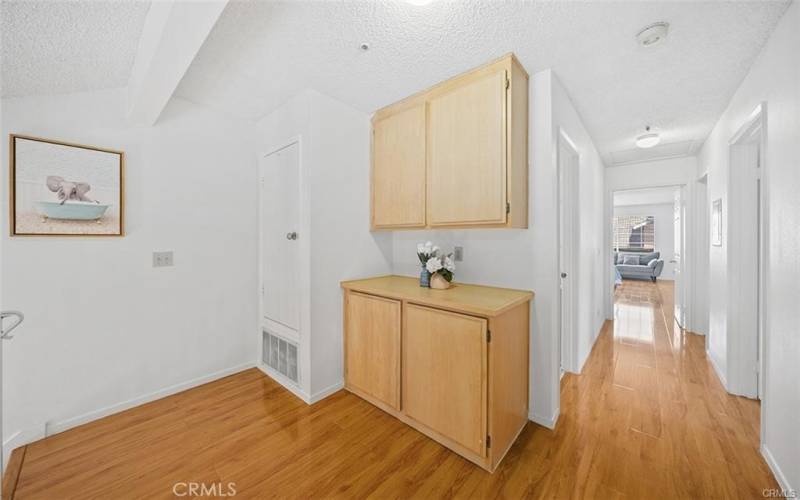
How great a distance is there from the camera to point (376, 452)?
1791 millimetres

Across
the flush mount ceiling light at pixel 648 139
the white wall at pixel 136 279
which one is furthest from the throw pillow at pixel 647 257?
the white wall at pixel 136 279

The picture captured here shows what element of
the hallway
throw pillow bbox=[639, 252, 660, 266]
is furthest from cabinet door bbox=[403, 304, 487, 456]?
throw pillow bbox=[639, 252, 660, 266]

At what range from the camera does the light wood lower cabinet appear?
164cm

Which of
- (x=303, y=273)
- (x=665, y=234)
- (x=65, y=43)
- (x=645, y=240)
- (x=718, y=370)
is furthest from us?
(x=645, y=240)

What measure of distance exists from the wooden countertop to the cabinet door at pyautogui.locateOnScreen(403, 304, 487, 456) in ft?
0.19

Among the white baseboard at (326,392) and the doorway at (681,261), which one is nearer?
the white baseboard at (326,392)

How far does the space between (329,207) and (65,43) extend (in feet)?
5.28

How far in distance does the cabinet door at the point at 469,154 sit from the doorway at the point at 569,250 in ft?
3.80

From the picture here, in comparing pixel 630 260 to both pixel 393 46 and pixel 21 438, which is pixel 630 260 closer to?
pixel 393 46

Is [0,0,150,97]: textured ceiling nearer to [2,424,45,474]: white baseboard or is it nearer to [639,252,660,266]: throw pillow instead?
[2,424,45,474]: white baseboard

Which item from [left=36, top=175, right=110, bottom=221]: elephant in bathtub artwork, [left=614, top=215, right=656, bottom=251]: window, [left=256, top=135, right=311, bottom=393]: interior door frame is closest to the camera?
[left=36, top=175, right=110, bottom=221]: elephant in bathtub artwork

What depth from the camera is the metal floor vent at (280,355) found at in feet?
8.16

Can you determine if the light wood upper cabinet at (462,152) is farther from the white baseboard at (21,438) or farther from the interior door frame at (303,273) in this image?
the white baseboard at (21,438)

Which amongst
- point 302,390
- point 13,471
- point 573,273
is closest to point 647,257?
point 573,273
